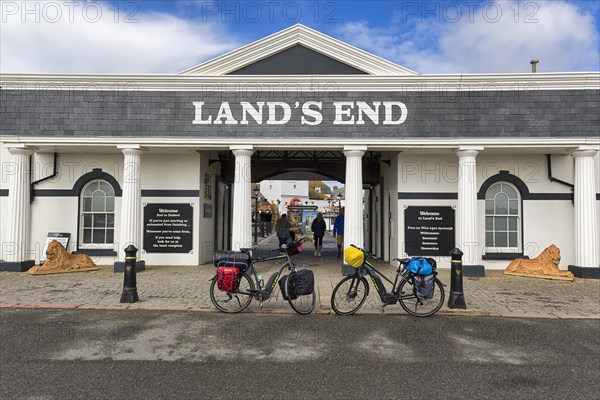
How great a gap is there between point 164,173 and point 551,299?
1067 cm

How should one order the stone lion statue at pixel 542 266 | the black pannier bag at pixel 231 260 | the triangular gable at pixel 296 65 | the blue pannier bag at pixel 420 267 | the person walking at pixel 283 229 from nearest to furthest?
the blue pannier bag at pixel 420 267
the black pannier bag at pixel 231 260
the stone lion statue at pixel 542 266
the triangular gable at pixel 296 65
the person walking at pixel 283 229

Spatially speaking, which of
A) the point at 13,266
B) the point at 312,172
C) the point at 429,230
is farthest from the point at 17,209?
the point at 429,230

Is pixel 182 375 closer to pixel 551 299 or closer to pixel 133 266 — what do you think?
pixel 133 266

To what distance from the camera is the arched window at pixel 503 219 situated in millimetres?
12469

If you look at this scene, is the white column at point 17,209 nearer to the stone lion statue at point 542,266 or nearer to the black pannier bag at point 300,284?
the black pannier bag at point 300,284

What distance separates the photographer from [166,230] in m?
12.7

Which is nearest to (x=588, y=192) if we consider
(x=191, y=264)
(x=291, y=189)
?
(x=191, y=264)

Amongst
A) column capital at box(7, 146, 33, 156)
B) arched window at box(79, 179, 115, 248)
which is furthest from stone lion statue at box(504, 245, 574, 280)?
column capital at box(7, 146, 33, 156)

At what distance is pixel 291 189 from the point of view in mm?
59906

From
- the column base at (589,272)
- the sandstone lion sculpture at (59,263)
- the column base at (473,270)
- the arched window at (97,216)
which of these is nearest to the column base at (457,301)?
the column base at (473,270)

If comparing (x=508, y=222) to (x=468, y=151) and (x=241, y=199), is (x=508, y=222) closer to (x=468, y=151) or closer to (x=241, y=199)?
(x=468, y=151)

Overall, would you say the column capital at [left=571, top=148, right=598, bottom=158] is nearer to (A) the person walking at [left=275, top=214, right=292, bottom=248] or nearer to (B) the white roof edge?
(B) the white roof edge

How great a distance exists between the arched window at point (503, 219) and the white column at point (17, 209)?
44.0 ft

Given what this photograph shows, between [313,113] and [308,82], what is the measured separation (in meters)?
0.87
